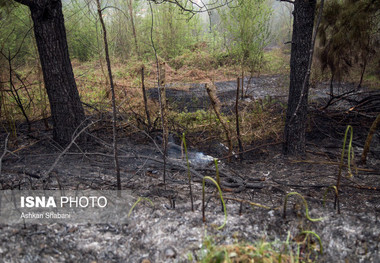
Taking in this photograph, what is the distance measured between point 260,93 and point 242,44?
Answer: 6.16 feet

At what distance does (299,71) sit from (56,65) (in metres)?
2.83

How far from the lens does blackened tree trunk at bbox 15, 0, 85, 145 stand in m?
3.03

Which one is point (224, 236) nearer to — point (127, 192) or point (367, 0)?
point (127, 192)

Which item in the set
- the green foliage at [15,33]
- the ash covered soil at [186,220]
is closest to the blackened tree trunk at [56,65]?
the green foliage at [15,33]

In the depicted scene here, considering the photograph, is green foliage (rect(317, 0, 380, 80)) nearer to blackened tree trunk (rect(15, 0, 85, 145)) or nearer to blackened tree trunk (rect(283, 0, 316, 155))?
blackened tree trunk (rect(283, 0, 316, 155))

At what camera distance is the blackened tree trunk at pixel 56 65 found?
9.95ft

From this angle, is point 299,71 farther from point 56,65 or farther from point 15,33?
point 15,33

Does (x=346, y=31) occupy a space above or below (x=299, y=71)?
above

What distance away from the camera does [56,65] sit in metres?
3.21

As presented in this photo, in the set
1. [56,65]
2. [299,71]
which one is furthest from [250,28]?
[56,65]

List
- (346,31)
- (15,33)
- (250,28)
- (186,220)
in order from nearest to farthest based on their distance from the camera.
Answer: (186,220), (346,31), (15,33), (250,28)

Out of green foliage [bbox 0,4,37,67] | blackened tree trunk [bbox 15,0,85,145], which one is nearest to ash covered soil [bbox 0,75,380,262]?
blackened tree trunk [bbox 15,0,85,145]

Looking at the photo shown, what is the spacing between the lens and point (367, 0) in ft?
13.9

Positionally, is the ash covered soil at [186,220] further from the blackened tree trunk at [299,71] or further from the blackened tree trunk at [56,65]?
the blackened tree trunk at [56,65]
